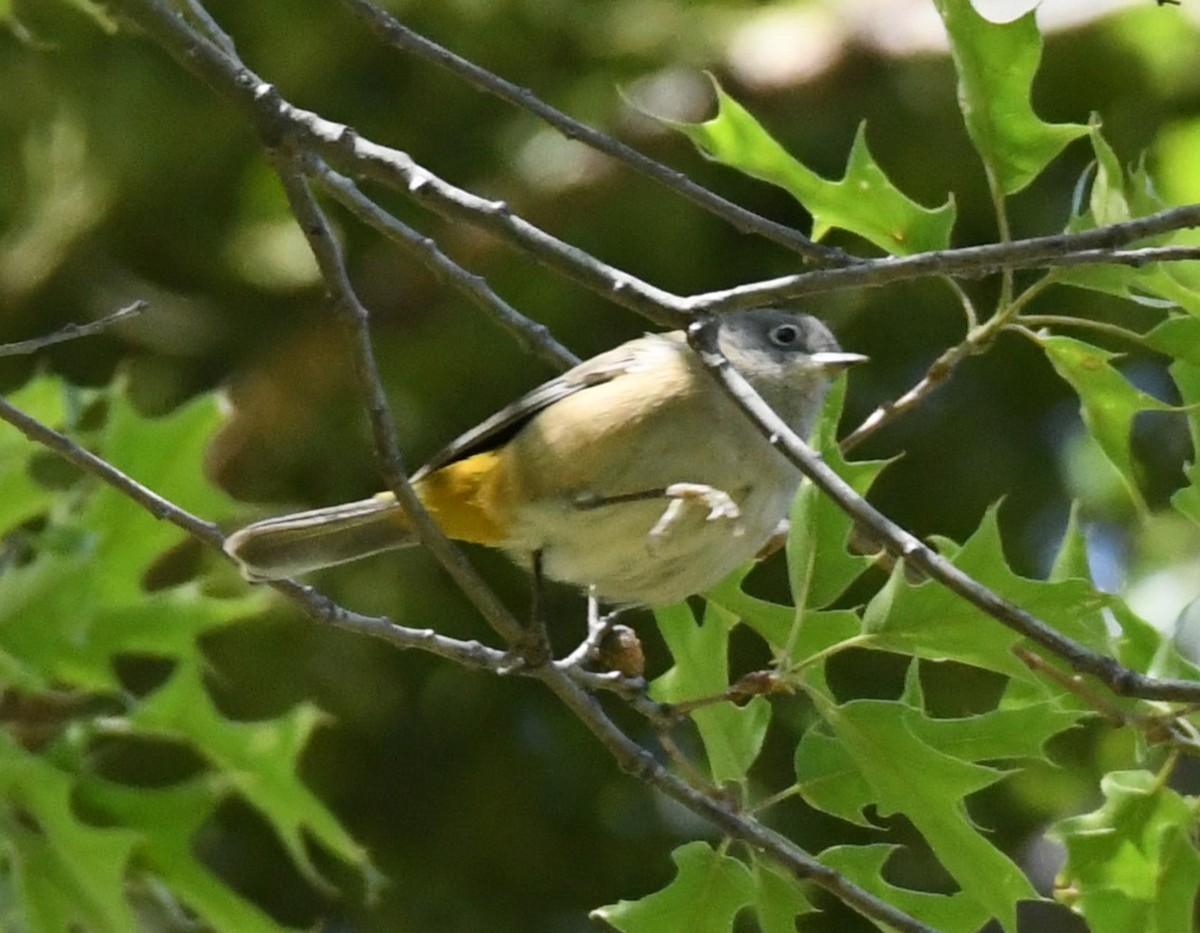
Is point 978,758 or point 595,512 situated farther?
A: point 595,512

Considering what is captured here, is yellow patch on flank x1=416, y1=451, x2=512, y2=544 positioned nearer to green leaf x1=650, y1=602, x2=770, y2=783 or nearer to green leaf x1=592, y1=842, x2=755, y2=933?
green leaf x1=650, y1=602, x2=770, y2=783

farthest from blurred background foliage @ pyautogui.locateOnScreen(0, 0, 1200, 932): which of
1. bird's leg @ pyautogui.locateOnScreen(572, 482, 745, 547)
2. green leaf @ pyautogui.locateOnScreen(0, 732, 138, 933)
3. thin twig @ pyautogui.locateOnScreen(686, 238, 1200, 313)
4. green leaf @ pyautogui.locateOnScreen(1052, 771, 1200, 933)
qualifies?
thin twig @ pyautogui.locateOnScreen(686, 238, 1200, 313)

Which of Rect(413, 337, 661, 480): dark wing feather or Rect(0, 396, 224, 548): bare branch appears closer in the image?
Rect(0, 396, 224, 548): bare branch

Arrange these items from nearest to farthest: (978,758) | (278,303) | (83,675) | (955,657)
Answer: (955,657)
(978,758)
(83,675)
(278,303)

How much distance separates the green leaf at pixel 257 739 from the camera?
4184 millimetres

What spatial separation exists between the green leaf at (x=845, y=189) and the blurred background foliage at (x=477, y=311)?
10.5ft

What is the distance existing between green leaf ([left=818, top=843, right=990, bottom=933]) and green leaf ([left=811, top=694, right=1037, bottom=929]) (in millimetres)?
140

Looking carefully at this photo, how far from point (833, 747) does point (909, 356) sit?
12.7 ft

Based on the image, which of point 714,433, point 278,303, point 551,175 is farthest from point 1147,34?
point 714,433

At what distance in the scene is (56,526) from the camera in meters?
4.23

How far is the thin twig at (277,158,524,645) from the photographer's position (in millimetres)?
2578

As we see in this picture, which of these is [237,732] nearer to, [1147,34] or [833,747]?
[833,747]

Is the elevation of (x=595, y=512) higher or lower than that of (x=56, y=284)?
lower

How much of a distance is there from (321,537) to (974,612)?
1649 mm
